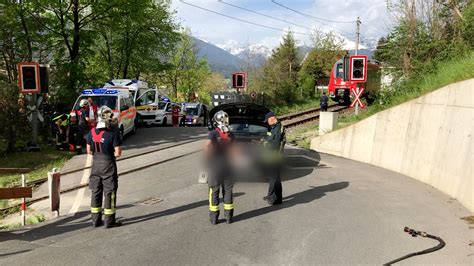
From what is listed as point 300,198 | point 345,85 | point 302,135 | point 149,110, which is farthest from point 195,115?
point 300,198

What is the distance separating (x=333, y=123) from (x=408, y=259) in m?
11.6

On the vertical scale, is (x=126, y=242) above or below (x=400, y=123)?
below

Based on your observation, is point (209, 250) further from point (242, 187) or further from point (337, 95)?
point (337, 95)

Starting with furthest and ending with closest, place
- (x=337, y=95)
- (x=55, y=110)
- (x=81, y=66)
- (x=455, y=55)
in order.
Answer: (x=337, y=95), (x=81, y=66), (x=55, y=110), (x=455, y=55)

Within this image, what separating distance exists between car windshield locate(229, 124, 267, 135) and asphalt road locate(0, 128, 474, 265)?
4.22 feet

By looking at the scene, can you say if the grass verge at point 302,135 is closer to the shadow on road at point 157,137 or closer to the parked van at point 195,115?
the shadow on road at point 157,137

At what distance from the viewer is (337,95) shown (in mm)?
33375

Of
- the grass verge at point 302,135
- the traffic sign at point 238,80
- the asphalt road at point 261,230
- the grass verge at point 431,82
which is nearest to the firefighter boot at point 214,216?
the asphalt road at point 261,230

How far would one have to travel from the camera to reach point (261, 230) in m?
6.86

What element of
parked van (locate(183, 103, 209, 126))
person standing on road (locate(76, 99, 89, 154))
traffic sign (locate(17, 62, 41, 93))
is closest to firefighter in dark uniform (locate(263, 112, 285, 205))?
person standing on road (locate(76, 99, 89, 154))

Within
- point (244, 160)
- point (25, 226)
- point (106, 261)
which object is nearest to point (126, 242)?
point (106, 261)

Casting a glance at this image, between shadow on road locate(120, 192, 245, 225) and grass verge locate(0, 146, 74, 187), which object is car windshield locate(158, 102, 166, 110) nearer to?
grass verge locate(0, 146, 74, 187)

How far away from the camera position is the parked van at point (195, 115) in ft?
109

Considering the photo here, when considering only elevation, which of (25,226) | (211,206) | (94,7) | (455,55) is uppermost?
(94,7)
